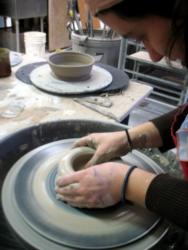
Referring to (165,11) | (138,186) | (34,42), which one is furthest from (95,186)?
(34,42)

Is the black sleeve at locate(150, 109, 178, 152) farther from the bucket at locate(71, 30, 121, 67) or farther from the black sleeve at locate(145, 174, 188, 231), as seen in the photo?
the bucket at locate(71, 30, 121, 67)

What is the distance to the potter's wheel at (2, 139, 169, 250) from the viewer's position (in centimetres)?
70

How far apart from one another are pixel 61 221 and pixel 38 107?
64cm

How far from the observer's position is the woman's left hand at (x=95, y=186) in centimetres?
75

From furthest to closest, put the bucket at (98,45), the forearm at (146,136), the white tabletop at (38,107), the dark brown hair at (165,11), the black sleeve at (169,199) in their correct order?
the bucket at (98,45) → the white tabletop at (38,107) → the forearm at (146,136) → the black sleeve at (169,199) → the dark brown hair at (165,11)

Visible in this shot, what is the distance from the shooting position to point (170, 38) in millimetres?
646

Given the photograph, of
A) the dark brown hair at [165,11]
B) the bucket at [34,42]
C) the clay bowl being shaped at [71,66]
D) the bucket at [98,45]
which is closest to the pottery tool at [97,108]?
the clay bowl being shaped at [71,66]

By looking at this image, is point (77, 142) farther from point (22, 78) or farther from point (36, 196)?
point (22, 78)

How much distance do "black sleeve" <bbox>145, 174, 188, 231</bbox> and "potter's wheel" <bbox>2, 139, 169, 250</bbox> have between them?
0.21 feet

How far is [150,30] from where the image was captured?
657 mm

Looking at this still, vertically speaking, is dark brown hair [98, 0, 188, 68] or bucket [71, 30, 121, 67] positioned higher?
dark brown hair [98, 0, 188, 68]

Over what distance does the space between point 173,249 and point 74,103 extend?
2.50 feet

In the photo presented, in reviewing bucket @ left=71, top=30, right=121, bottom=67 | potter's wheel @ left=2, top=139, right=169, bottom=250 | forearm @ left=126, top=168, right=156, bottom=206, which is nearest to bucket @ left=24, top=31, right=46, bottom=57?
bucket @ left=71, top=30, right=121, bottom=67

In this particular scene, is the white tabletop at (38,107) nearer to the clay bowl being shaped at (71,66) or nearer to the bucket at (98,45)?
the clay bowl being shaped at (71,66)
